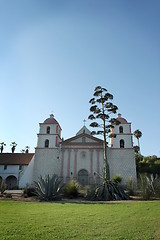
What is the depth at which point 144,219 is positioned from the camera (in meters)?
7.38

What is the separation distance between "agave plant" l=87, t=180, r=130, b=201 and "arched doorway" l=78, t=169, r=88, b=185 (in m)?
13.7

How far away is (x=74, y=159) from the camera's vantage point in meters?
31.8

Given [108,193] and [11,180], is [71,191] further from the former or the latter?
[11,180]

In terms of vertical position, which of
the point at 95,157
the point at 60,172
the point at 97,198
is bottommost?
the point at 97,198

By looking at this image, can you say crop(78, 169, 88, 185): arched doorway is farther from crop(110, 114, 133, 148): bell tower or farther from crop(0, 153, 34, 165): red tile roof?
crop(0, 153, 34, 165): red tile roof

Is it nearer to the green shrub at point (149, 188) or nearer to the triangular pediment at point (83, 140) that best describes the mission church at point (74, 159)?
the triangular pediment at point (83, 140)

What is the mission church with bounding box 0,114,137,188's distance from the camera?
30828 mm

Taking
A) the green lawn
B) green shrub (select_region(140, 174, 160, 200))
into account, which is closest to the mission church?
green shrub (select_region(140, 174, 160, 200))

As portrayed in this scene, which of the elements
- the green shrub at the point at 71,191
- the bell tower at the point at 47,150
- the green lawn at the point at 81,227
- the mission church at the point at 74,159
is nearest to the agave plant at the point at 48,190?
the green shrub at the point at 71,191

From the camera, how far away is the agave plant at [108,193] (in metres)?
16.1

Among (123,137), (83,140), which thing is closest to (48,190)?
(83,140)

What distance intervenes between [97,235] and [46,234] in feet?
4.67

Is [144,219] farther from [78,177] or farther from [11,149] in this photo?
[11,149]

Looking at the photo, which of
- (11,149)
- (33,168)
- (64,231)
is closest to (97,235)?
(64,231)
